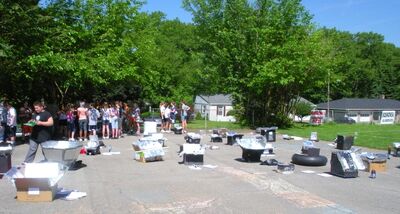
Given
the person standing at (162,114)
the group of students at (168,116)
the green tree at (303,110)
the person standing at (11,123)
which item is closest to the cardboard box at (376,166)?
the person standing at (11,123)

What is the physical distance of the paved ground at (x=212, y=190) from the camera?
9195 mm

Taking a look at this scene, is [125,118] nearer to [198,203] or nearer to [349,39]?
[198,203]

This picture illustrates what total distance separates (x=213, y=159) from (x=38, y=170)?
310 inches

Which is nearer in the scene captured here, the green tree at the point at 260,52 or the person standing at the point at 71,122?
the person standing at the point at 71,122

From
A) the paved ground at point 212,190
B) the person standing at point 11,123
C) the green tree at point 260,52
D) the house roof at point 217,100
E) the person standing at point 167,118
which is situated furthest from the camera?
the house roof at point 217,100

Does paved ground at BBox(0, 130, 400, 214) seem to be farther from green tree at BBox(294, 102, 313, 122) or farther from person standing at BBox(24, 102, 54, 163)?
green tree at BBox(294, 102, 313, 122)

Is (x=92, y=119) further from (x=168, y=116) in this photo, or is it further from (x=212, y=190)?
(x=212, y=190)

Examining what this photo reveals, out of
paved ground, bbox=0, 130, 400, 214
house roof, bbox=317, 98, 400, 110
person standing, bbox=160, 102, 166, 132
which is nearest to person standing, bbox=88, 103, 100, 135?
person standing, bbox=160, 102, 166, 132

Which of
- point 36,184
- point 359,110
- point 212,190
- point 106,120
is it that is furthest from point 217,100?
point 36,184

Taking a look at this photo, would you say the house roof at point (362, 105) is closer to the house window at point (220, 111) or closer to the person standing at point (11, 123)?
the house window at point (220, 111)

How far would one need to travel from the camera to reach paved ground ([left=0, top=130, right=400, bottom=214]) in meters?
9.20

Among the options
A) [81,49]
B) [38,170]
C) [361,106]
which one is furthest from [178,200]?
[361,106]

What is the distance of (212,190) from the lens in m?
10.9

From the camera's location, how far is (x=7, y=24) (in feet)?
63.4
